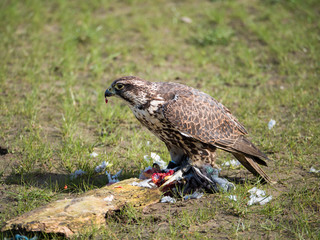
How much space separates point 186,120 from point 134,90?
64cm

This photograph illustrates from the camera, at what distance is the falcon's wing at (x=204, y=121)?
383 cm

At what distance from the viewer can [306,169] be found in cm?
447

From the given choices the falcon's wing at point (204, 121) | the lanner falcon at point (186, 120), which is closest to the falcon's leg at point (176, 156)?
the lanner falcon at point (186, 120)

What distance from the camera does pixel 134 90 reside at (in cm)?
398

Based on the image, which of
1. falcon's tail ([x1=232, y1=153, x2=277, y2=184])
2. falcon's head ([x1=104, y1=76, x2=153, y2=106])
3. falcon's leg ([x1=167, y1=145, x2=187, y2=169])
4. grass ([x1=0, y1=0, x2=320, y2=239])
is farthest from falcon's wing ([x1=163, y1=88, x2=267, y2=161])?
grass ([x1=0, y1=0, x2=320, y2=239])

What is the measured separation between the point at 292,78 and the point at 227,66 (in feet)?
3.99

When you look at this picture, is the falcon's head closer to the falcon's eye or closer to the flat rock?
the falcon's eye

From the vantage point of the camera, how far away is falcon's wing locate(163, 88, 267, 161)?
3828 mm

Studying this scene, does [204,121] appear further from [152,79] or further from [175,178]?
[152,79]

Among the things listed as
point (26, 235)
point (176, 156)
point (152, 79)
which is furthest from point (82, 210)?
point (152, 79)

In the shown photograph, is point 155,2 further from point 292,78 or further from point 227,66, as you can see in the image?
point 292,78

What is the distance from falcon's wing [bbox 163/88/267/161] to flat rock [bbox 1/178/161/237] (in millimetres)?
739

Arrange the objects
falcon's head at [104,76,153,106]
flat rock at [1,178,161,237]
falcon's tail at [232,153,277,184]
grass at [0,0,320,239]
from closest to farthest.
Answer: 1. flat rock at [1,178,161,237]
2. grass at [0,0,320,239]
3. falcon's head at [104,76,153,106]
4. falcon's tail at [232,153,277,184]

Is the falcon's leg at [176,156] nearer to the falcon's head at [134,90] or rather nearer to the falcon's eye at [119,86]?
the falcon's head at [134,90]
